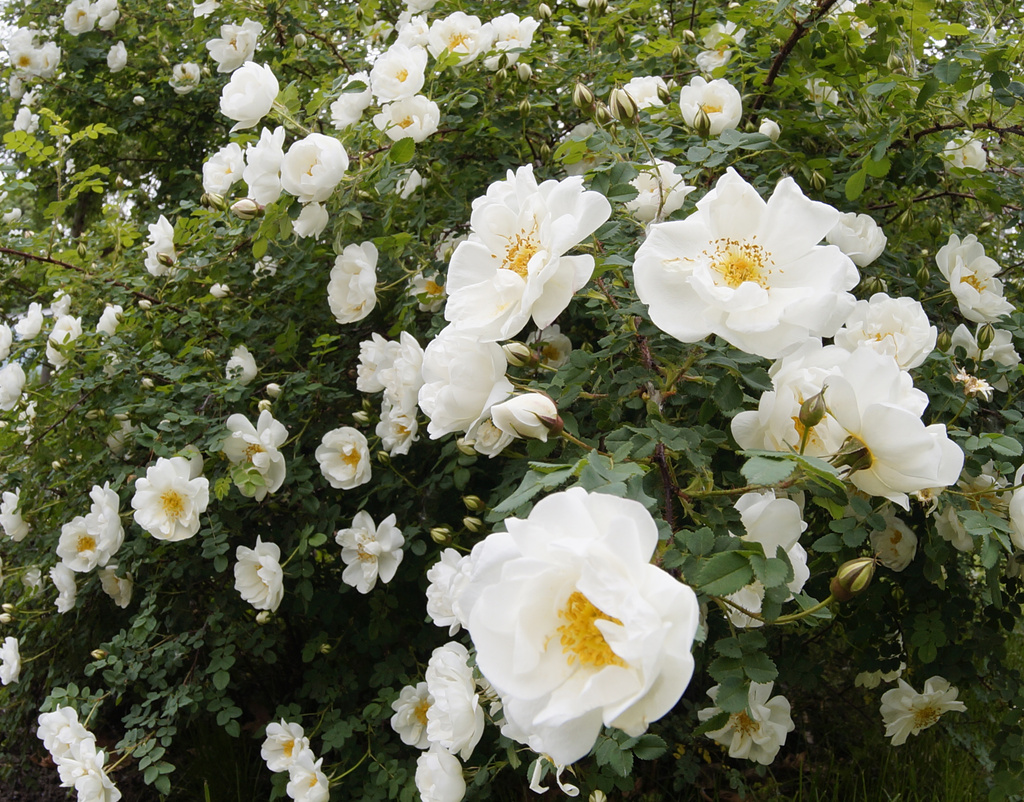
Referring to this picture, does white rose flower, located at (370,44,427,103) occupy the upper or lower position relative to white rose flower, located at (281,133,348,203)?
upper

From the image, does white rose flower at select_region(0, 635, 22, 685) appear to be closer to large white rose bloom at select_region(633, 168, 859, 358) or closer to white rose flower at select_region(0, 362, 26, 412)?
white rose flower at select_region(0, 362, 26, 412)

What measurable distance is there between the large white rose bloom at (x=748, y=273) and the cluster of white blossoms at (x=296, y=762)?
1.42 m

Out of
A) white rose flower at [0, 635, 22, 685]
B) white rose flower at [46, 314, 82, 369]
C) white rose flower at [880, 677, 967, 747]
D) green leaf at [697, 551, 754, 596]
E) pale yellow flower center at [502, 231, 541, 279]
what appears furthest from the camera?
white rose flower at [46, 314, 82, 369]

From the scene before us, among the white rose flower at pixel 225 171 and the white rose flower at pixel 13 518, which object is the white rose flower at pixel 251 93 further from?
the white rose flower at pixel 13 518

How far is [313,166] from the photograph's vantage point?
1.55m

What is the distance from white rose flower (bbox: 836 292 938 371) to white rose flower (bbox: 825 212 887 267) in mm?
320

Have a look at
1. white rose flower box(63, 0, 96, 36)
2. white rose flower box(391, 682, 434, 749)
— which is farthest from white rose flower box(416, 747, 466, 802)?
white rose flower box(63, 0, 96, 36)

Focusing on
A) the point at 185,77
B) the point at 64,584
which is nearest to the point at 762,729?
the point at 64,584

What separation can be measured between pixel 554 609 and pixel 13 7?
4331 mm

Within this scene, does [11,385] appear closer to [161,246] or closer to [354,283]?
[161,246]

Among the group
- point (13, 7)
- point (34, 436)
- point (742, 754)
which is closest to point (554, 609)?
point (742, 754)

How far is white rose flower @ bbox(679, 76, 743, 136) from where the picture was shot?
1.62 m

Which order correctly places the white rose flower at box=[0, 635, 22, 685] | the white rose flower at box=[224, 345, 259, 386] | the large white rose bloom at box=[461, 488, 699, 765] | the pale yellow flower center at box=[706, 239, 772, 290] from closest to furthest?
the large white rose bloom at box=[461, 488, 699, 765], the pale yellow flower center at box=[706, 239, 772, 290], the white rose flower at box=[224, 345, 259, 386], the white rose flower at box=[0, 635, 22, 685]

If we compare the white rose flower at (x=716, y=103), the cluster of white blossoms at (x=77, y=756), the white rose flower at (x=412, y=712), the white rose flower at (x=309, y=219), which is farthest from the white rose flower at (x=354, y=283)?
the cluster of white blossoms at (x=77, y=756)
